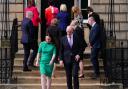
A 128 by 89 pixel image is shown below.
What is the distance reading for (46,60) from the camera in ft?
51.7

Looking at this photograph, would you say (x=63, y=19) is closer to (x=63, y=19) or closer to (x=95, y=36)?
(x=63, y=19)

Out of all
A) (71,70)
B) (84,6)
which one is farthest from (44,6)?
(71,70)

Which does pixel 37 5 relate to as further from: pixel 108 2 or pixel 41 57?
pixel 41 57

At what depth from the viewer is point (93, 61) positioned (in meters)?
17.4

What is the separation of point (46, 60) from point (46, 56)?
0.37ft

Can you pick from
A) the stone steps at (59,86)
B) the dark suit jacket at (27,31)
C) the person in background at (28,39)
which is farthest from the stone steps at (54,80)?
the dark suit jacket at (27,31)

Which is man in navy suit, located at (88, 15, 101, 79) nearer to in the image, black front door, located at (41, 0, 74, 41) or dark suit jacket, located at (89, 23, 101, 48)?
dark suit jacket, located at (89, 23, 101, 48)

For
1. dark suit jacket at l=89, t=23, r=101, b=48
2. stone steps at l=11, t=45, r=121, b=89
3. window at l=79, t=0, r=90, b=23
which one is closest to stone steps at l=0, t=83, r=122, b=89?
stone steps at l=11, t=45, r=121, b=89

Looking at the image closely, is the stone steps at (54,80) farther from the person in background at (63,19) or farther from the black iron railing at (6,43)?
the person in background at (63,19)

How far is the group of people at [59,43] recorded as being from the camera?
15.7 meters

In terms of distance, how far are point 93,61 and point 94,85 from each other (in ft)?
2.45

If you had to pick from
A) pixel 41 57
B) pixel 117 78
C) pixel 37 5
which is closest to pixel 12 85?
pixel 41 57

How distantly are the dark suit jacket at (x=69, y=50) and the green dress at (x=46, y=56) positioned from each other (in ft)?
0.89

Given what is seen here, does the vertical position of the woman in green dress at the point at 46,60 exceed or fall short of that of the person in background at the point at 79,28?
it falls short
